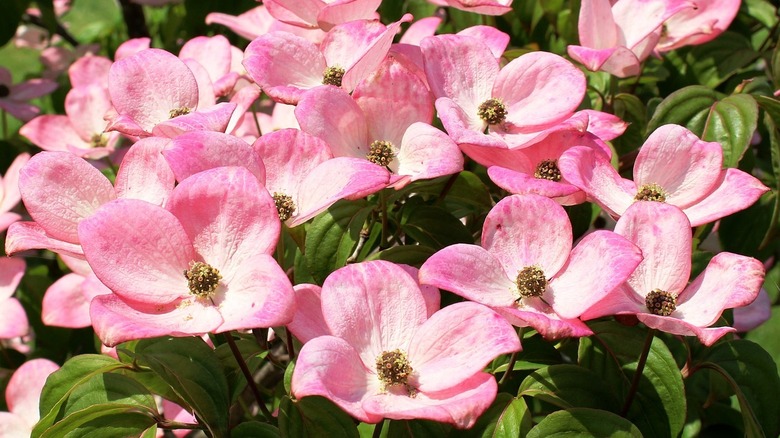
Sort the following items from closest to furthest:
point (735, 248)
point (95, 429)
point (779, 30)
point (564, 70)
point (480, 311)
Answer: point (480, 311) < point (95, 429) < point (564, 70) < point (735, 248) < point (779, 30)

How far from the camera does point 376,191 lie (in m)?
0.92

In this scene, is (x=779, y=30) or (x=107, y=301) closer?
(x=107, y=301)

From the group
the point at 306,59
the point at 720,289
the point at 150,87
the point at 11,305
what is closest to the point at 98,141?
the point at 11,305

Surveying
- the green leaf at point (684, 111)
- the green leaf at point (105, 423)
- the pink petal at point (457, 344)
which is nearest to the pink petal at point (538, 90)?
the green leaf at point (684, 111)

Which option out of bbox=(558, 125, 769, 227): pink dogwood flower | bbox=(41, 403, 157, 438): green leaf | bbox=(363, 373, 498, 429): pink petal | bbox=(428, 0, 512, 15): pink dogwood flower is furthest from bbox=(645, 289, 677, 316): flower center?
bbox=(41, 403, 157, 438): green leaf

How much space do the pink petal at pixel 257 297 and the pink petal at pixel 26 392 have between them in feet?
1.62

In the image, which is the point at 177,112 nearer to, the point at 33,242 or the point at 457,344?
the point at 33,242

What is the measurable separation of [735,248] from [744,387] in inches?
14.4

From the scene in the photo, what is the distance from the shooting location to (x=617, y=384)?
38.7 inches

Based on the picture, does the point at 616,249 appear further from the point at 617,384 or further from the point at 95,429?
the point at 95,429

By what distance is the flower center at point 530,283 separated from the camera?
2.93 ft

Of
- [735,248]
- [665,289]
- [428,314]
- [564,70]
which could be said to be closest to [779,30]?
[735,248]

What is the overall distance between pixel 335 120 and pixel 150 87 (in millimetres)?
262

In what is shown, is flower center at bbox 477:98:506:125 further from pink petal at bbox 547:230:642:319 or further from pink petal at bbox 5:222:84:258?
pink petal at bbox 5:222:84:258
